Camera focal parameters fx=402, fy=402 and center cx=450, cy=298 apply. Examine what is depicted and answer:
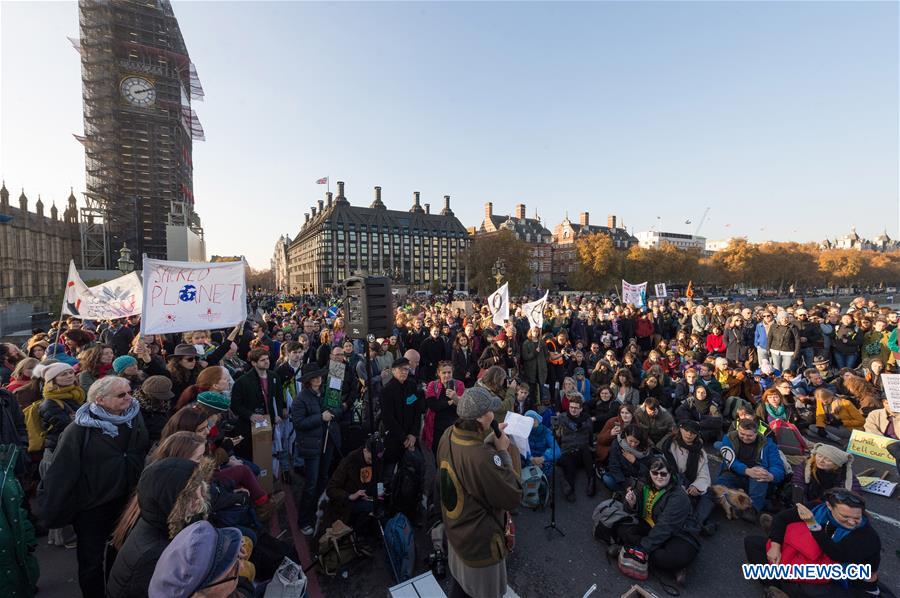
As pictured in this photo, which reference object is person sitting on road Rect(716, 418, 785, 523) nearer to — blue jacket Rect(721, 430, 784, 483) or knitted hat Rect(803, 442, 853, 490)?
blue jacket Rect(721, 430, 784, 483)

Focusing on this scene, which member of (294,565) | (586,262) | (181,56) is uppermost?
(181,56)

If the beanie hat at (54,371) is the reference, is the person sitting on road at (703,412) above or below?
below

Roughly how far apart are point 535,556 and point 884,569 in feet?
11.7

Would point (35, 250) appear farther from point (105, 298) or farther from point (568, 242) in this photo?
point (568, 242)

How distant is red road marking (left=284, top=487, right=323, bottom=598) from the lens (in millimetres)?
3859

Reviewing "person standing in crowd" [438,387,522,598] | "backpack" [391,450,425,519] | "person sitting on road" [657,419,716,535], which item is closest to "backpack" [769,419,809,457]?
"person sitting on road" [657,419,716,535]

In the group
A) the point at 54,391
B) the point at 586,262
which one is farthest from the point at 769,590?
the point at 586,262

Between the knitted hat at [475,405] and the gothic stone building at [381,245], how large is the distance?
79.4 meters

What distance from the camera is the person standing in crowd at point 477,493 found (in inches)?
109

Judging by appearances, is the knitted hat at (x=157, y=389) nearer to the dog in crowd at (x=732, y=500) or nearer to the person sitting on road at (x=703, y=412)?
the dog in crowd at (x=732, y=500)

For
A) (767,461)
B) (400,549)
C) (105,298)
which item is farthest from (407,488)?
(105,298)

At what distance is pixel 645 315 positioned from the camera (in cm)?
1393

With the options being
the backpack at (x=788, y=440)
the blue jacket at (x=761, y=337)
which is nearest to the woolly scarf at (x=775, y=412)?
the backpack at (x=788, y=440)

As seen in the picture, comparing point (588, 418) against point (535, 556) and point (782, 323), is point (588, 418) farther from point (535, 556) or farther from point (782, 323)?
point (782, 323)
